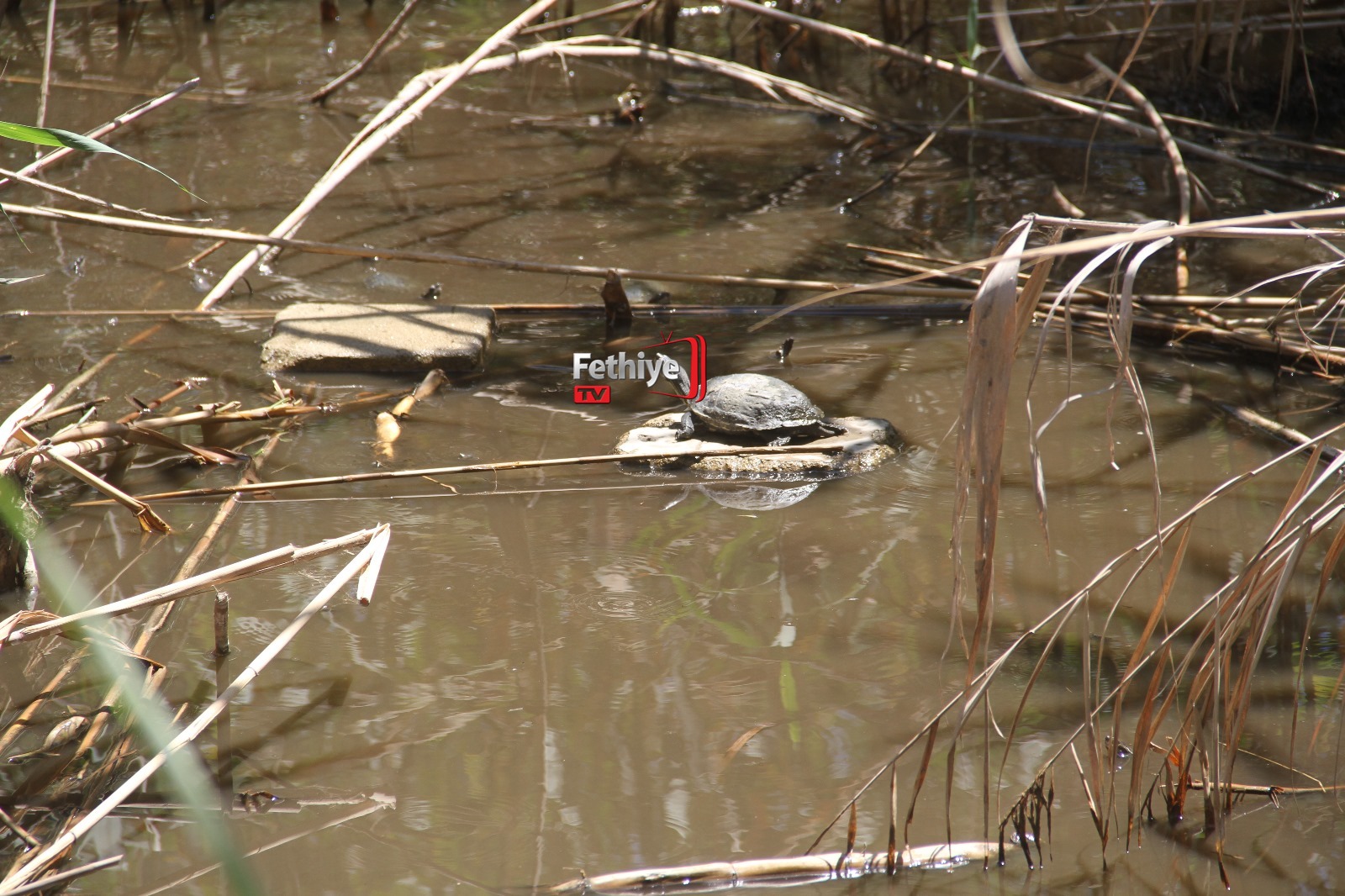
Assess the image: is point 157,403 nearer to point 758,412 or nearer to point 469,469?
point 469,469

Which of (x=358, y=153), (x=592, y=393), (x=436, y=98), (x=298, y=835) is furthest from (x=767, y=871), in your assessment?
(x=436, y=98)

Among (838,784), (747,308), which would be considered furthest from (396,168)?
(838,784)

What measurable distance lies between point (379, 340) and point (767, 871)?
2.37 m

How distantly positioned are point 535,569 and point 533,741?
599 millimetres

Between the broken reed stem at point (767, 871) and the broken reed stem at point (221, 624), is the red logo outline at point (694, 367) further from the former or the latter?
the broken reed stem at point (767, 871)

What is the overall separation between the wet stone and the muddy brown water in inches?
2.7

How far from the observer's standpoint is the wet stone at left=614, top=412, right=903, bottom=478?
305 centimetres

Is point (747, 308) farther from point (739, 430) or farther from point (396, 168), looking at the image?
point (396, 168)

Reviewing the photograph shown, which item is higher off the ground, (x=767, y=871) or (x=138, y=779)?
(x=138, y=779)

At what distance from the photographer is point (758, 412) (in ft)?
10.3

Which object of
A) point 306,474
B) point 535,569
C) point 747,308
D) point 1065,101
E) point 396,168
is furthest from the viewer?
point 396,168

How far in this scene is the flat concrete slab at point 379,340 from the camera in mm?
3520

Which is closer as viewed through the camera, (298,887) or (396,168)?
(298,887)

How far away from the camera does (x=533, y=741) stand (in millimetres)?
2035
